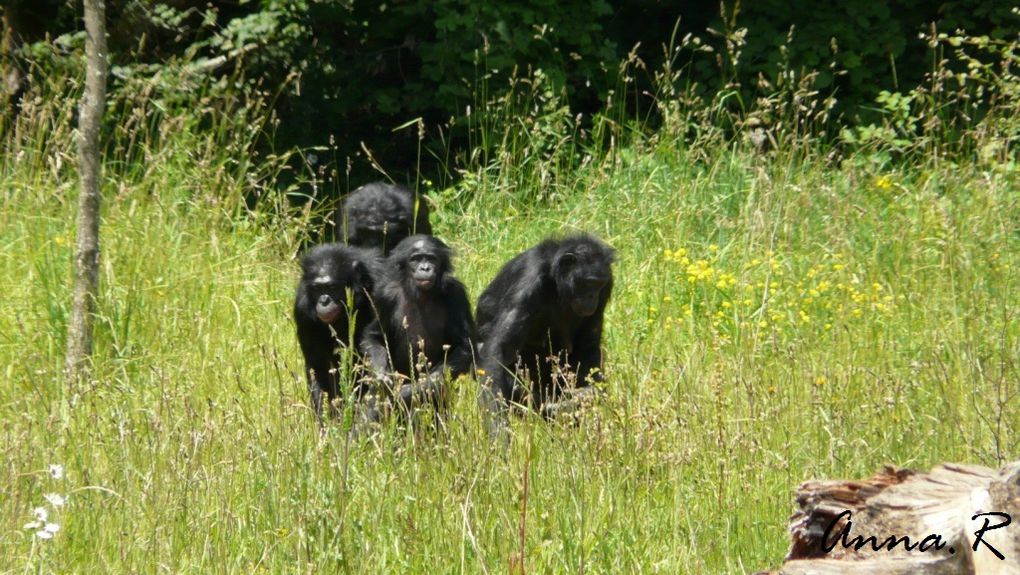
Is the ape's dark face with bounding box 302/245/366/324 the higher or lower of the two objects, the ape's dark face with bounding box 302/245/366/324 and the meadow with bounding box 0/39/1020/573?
the higher

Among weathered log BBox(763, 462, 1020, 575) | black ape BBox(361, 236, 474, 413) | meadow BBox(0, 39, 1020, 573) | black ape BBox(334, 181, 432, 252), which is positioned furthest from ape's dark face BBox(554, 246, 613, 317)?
weathered log BBox(763, 462, 1020, 575)

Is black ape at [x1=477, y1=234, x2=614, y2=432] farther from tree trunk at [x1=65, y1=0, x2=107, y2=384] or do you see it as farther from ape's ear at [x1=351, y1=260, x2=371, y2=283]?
tree trunk at [x1=65, y1=0, x2=107, y2=384]

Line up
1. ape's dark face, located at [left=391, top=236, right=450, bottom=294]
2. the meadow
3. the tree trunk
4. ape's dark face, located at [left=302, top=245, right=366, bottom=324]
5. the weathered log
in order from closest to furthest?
1. the weathered log
2. the meadow
3. the tree trunk
4. ape's dark face, located at [left=302, top=245, right=366, bottom=324]
5. ape's dark face, located at [left=391, top=236, right=450, bottom=294]

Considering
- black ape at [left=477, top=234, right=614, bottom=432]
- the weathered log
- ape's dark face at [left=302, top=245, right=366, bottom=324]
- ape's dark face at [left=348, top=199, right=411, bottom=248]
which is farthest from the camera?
ape's dark face at [left=348, top=199, right=411, bottom=248]

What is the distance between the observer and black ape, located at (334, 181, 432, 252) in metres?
8.14

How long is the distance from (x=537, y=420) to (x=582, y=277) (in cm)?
169

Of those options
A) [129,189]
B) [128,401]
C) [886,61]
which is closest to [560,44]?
[886,61]

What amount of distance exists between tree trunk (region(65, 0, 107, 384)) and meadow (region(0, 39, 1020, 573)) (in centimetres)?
24

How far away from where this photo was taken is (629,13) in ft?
43.3

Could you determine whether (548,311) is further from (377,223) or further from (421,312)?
(377,223)

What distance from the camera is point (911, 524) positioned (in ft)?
10.2

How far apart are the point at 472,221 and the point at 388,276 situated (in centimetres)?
243

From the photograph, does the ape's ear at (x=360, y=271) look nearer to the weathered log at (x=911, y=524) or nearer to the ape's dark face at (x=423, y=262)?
the ape's dark face at (x=423, y=262)

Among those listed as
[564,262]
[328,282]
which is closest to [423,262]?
[328,282]
